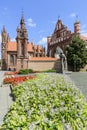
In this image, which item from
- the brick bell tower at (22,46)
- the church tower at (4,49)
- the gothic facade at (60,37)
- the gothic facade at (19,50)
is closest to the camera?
the brick bell tower at (22,46)

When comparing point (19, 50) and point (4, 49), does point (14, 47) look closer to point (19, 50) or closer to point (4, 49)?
point (4, 49)

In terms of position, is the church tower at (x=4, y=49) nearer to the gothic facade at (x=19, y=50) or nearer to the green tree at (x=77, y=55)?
the gothic facade at (x=19, y=50)

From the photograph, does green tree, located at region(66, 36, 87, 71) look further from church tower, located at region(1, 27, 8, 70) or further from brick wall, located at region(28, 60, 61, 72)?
church tower, located at region(1, 27, 8, 70)

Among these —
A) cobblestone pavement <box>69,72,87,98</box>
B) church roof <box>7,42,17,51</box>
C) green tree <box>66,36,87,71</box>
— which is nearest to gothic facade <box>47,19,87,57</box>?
green tree <box>66,36,87,71</box>

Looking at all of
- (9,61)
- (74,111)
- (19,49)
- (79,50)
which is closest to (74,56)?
(79,50)

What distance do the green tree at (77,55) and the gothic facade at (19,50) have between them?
10.5 m

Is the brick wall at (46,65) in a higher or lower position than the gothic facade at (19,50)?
lower

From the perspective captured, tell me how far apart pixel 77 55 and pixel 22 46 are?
1386 cm

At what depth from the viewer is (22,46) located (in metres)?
51.2

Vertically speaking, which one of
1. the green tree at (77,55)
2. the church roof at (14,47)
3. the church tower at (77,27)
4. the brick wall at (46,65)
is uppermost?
the church tower at (77,27)

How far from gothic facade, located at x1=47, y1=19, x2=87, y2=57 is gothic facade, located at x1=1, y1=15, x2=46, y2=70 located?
3.55m

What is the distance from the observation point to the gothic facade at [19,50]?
50438 mm

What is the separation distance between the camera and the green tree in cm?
5362

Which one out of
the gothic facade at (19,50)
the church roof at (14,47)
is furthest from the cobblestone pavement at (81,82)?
the church roof at (14,47)
